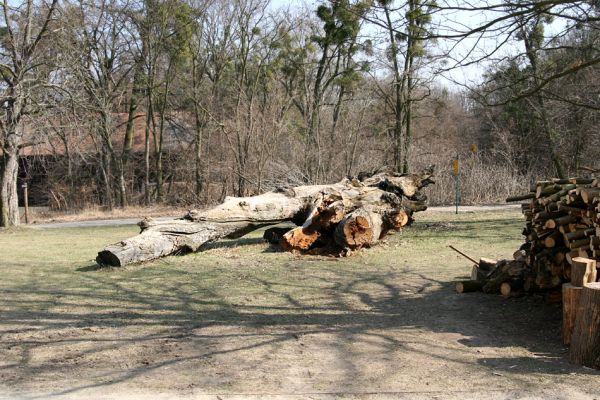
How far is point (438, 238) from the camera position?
13062 mm

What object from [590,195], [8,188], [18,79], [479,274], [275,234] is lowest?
[479,274]

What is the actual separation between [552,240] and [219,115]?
26504 millimetres

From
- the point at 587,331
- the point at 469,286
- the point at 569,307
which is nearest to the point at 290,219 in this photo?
the point at 469,286

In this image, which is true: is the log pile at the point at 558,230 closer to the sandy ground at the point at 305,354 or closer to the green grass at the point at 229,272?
the sandy ground at the point at 305,354

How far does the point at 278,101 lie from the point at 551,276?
17.9 meters

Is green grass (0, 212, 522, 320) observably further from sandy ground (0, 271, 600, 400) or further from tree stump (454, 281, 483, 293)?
tree stump (454, 281, 483, 293)

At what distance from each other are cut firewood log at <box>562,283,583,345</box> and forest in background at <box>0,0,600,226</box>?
11.7 m

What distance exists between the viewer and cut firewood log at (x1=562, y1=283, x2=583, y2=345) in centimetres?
525

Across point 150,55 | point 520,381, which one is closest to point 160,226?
point 520,381

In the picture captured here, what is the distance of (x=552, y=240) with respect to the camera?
22.3 ft

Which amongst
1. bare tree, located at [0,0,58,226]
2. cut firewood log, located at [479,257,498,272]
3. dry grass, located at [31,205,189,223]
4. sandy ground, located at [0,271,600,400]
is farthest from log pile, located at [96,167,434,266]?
dry grass, located at [31,205,189,223]

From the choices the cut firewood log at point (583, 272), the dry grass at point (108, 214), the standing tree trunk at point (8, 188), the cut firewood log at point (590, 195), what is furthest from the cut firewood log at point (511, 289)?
the dry grass at point (108, 214)

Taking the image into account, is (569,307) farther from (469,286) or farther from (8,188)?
(8,188)

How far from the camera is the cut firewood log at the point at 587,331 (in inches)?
191
